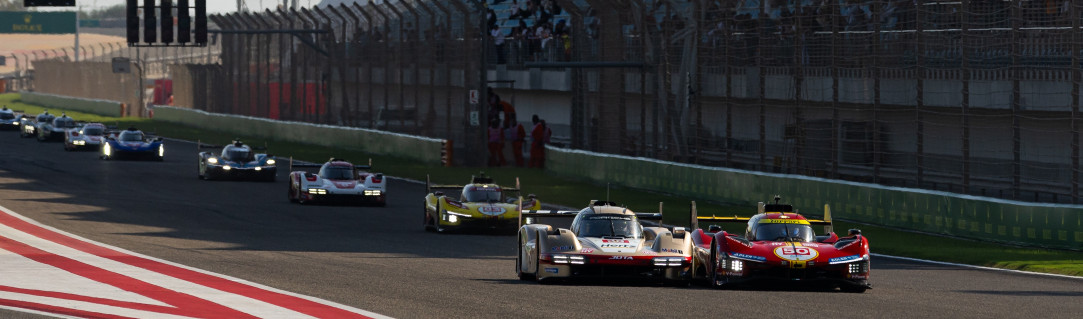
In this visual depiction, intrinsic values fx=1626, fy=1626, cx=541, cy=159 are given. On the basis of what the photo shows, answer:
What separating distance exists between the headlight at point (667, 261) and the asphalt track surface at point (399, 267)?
333 mm

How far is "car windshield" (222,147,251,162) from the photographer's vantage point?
3859cm

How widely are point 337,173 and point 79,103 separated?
66.1 metres

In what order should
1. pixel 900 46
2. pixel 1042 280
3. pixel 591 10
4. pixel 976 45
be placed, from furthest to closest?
pixel 591 10 < pixel 900 46 < pixel 976 45 < pixel 1042 280

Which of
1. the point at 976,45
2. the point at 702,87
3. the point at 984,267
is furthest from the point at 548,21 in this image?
the point at 984,267

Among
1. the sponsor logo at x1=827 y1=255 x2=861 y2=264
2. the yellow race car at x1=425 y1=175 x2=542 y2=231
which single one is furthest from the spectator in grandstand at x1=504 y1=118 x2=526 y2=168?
the sponsor logo at x1=827 y1=255 x2=861 y2=264

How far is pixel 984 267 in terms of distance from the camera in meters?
20.9

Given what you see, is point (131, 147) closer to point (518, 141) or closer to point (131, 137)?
point (131, 137)

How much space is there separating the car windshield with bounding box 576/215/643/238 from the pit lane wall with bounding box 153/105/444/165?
28539 millimetres

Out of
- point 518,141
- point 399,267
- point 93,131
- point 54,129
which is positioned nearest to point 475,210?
point 399,267

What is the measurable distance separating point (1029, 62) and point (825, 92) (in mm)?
4981

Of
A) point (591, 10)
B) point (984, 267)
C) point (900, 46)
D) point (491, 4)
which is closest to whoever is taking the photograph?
point (984, 267)

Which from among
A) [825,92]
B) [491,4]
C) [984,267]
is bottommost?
[984,267]

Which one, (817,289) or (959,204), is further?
(959,204)

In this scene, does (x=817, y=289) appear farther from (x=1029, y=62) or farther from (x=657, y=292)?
(x=1029, y=62)
